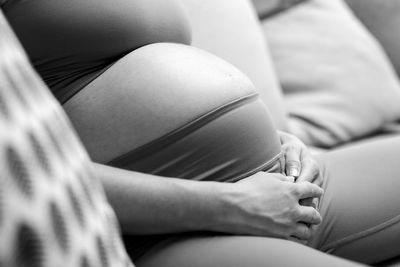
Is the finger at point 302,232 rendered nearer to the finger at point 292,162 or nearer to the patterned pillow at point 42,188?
the finger at point 292,162

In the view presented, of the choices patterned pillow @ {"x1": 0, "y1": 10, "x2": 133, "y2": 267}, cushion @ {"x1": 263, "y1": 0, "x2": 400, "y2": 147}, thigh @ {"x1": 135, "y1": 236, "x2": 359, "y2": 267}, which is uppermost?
patterned pillow @ {"x1": 0, "y1": 10, "x2": 133, "y2": 267}

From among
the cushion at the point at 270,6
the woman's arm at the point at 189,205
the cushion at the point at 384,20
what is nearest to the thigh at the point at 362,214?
the woman's arm at the point at 189,205

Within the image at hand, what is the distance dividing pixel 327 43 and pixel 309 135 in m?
0.26

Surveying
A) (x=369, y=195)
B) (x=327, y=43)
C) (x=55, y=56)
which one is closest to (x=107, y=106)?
(x=55, y=56)

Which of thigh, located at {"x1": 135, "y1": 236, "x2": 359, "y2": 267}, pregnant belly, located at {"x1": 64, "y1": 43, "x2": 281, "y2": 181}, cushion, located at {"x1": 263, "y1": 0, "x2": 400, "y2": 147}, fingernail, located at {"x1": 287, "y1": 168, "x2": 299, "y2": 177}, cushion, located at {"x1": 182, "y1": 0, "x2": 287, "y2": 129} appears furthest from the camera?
cushion, located at {"x1": 263, "y1": 0, "x2": 400, "y2": 147}

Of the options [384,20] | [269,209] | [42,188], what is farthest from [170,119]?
[384,20]

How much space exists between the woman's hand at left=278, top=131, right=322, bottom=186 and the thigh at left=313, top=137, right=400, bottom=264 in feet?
0.13

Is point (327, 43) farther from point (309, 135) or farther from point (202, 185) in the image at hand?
point (202, 185)

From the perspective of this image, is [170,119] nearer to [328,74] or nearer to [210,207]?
[210,207]

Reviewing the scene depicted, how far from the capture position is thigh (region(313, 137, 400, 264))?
34.8 inches

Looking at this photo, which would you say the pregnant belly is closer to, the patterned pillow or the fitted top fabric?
the fitted top fabric

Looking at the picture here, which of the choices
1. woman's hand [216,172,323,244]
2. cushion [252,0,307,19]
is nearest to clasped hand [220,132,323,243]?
woman's hand [216,172,323,244]

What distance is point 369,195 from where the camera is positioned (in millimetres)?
911

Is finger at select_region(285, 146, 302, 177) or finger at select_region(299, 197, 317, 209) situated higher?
finger at select_region(285, 146, 302, 177)
